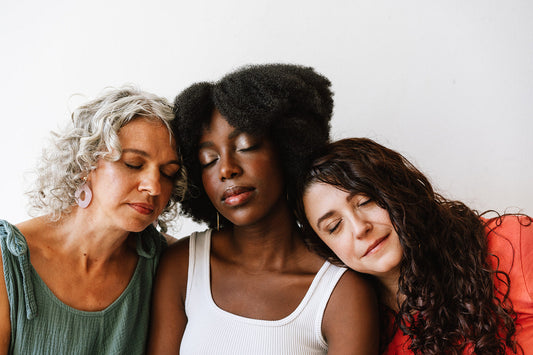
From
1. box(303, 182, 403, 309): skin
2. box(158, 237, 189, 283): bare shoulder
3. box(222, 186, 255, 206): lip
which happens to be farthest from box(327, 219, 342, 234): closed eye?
box(158, 237, 189, 283): bare shoulder

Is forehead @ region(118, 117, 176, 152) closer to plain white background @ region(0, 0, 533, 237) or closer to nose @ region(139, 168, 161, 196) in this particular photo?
nose @ region(139, 168, 161, 196)

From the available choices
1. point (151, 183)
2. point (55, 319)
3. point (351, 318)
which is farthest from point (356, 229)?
point (55, 319)


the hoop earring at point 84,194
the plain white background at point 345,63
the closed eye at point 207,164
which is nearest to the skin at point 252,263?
the closed eye at point 207,164

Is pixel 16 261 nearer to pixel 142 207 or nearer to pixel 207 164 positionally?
pixel 142 207

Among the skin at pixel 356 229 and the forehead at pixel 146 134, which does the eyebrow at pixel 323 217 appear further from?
the forehead at pixel 146 134

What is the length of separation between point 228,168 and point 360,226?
0.42m

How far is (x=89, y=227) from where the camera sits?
1.43 metres

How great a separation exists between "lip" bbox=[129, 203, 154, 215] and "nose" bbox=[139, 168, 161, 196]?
4 cm

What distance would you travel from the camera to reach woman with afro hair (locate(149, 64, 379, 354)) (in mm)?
1357

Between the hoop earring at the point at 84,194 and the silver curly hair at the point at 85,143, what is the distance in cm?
1

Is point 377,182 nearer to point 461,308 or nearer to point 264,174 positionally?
point 264,174

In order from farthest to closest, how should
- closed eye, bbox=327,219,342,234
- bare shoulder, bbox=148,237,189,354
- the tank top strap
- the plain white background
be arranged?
the plain white background
bare shoulder, bbox=148,237,189,354
closed eye, bbox=327,219,342,234
the tank top strap

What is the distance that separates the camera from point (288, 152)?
145cm

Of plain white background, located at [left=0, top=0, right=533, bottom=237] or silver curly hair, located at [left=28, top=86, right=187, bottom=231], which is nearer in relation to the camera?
silver curly hair, located at [left=28, top=86, right=187, bottom=231]
